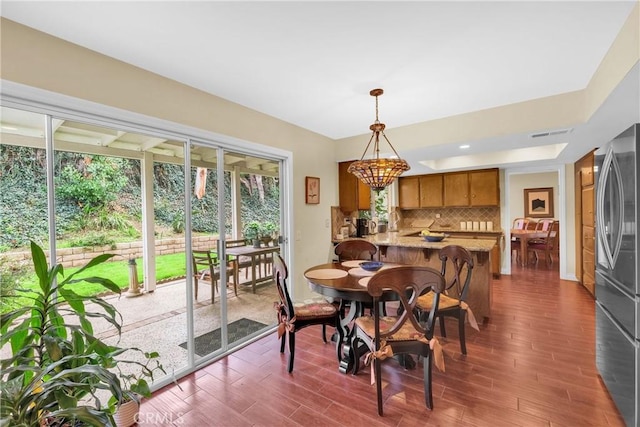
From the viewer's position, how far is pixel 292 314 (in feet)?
8.04

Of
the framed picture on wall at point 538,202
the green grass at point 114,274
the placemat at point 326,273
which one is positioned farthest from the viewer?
the framed picture on wall at point 538,202

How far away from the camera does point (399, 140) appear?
Result: 147 inches

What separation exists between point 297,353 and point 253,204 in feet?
5.46

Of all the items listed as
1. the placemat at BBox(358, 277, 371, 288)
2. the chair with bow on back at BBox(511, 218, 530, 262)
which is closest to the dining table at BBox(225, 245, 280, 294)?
the placemat at BBox(358, 277, 371, 288)

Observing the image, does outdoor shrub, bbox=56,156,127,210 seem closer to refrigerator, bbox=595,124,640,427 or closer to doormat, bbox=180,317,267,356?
doormat, bbox=180,317,267,356

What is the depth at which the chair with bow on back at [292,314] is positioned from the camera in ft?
7.86

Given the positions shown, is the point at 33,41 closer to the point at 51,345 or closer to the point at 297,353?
the point at 51,345

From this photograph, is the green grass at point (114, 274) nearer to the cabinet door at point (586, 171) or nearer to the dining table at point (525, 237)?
the cabinet door at point (586, 171)

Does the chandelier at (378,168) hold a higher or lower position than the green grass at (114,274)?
higher

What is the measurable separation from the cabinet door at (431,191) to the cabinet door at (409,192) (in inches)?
4.1

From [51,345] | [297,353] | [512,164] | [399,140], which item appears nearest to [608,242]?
[399,140]

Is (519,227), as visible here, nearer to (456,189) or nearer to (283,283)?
(456,189)

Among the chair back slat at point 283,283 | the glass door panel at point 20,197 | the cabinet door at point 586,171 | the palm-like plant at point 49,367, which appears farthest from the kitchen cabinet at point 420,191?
the glass door panel at point 20,197

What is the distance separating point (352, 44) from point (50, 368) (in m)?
2.32
